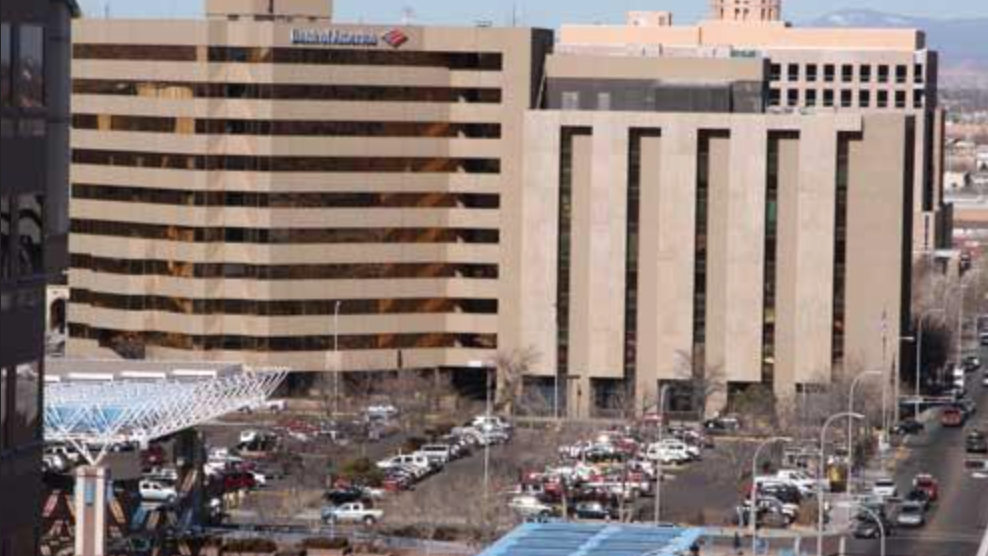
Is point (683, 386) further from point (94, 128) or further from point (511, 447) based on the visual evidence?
point (94, 128)

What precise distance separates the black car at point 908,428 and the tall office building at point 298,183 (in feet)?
41.0

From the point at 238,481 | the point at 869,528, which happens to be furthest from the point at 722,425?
the point at 869,528

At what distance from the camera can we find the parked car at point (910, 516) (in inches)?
2522

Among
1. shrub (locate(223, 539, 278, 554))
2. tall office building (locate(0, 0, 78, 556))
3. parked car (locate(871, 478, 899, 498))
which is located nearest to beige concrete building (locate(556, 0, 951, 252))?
parked car (locate(871, 478, 899, 498))

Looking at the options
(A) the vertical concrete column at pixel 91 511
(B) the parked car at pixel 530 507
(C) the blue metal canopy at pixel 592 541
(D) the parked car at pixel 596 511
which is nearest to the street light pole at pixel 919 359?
(D) the parked car at pixel 596 511

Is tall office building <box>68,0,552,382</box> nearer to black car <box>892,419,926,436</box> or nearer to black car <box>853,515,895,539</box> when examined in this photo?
black car <box>892,419,926,436</box>

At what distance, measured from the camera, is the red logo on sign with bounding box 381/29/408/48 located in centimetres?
8606

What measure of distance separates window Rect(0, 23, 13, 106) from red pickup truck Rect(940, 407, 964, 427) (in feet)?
242

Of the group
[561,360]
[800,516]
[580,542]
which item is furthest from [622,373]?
[580,542]

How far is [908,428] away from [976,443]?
13.2 feet

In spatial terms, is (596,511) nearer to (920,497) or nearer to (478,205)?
(920,497)

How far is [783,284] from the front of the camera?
86500mm

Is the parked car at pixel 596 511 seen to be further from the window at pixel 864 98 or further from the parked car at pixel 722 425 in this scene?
the window at pixel 864 98

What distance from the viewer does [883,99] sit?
13688 cm
